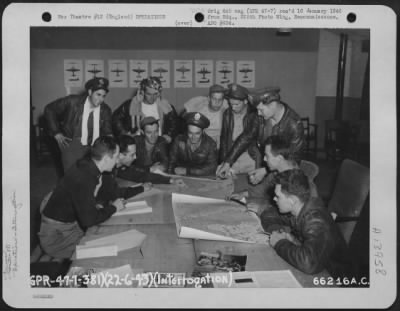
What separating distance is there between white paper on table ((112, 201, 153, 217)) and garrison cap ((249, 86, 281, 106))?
16.7 inches

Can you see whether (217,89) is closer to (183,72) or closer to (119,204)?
(183,72)

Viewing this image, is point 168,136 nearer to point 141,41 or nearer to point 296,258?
point 141,41

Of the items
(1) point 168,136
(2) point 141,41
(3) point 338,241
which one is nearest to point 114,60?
(2) point 141,41

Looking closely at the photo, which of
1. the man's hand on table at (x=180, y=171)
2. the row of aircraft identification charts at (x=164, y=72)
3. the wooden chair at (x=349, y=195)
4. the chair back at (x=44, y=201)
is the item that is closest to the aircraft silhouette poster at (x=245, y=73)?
the row of aircraft identification charts at (x=164, y=72)

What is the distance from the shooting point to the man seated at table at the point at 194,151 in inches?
61.3

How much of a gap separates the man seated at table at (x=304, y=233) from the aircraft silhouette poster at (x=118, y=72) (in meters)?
0.48

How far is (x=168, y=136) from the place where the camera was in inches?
63.5

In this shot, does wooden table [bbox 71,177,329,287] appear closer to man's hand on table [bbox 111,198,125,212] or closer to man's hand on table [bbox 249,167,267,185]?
man's hand on table [bbox 111,198,125,212]

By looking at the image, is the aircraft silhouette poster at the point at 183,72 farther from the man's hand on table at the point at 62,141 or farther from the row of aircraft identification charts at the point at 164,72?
the man's hand on table at the point at 62,141

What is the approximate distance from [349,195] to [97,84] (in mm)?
781

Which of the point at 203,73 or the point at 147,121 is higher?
the point at 203,73

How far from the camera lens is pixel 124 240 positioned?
123cm

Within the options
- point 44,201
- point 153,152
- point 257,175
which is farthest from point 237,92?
point 44,201

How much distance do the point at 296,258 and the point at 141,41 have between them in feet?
2.09
